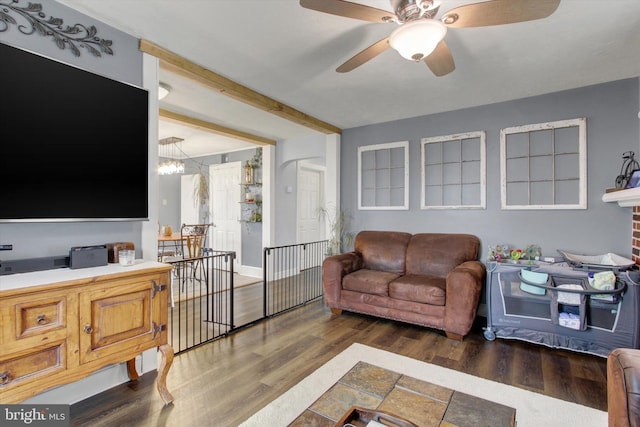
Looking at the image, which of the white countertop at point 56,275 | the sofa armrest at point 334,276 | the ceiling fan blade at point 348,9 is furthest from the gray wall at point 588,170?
the white countertop at point 56,275

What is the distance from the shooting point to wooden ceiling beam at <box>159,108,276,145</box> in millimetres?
3982

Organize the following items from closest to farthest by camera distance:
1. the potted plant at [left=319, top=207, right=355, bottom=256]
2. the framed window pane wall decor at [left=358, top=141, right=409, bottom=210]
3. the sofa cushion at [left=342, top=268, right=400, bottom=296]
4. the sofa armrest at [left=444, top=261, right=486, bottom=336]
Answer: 1. the sofa armrest at [left=444, top=261, right=486, bottom=336]
2. the sofa cushion at [left=342, top=268, right=400, bottom=296]
3. the framed window pane wall decor at [left=358, top=141, right=409, bottom=210]
4. the potted plant at [left=319, top=207, right=355, bottom=256]

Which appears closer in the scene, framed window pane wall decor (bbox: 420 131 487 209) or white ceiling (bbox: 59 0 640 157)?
white ceiling (bbox: 59 0 640 157)

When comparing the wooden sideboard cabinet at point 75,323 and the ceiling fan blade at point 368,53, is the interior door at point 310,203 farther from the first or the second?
the wooden sideboard cabinet at point 75,323

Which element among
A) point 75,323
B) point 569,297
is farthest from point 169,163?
point 569,297

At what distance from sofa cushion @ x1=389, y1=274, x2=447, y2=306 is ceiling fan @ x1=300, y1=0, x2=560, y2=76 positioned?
2.18 meters

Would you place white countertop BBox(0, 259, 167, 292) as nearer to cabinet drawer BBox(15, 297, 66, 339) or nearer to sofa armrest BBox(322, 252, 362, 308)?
cabinet drawer BBox(15, 297, 66, 339)

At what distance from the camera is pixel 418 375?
234cm

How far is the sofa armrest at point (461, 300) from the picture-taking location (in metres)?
2.90

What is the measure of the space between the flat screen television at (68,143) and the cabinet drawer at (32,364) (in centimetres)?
76

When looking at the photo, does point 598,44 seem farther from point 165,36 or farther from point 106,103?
point 106,103

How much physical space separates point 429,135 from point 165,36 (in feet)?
10.4

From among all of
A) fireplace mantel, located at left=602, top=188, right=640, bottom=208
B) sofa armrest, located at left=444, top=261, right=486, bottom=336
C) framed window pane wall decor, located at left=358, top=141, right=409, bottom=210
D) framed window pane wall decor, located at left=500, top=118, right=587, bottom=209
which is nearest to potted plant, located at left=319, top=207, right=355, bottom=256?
framed window pane wall decor, located at left=358, top=141, right=409, bottom=210

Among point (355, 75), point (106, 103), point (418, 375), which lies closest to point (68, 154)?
point (106, 103)
